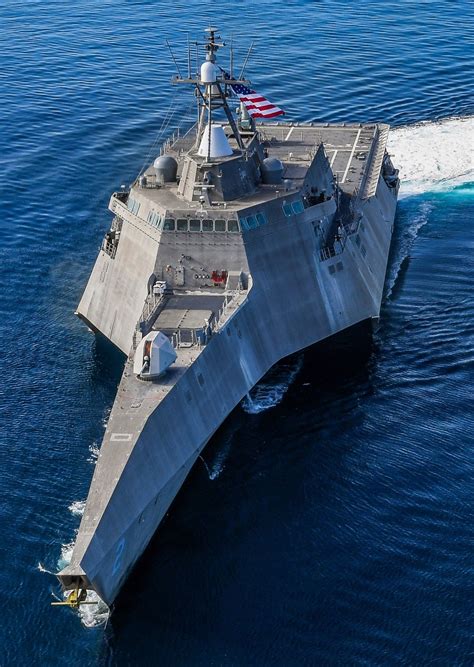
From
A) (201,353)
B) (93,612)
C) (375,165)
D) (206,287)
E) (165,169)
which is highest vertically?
(165,169)

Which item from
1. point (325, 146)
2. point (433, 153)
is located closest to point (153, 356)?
point (325, 146)

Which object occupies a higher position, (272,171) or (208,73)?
(208,73)

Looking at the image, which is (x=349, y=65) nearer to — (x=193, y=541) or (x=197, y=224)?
(x=197, y=224)

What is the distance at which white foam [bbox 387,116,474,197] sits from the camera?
6581 centimetres

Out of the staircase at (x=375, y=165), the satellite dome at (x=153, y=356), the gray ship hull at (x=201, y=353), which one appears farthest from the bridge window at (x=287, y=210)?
the satellite dome at (x=153, y=356)

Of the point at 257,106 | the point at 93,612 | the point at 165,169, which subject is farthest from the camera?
the point at 257,106

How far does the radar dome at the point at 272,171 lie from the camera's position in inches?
1797

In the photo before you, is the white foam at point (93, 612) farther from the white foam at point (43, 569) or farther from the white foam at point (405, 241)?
the white foam at point (405, 241)

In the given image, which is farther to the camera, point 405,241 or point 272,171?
point 405,241

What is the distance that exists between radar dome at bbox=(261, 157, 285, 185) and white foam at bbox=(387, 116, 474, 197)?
21252mm

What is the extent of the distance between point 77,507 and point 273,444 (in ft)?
28.7

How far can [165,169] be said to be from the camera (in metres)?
46.6

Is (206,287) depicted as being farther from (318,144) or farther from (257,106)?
(318,144)

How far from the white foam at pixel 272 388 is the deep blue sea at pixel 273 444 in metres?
0.11
